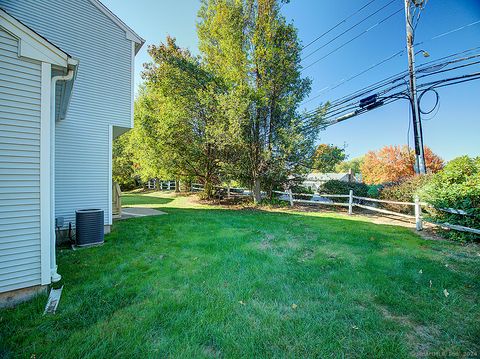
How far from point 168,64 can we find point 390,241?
1240 cm

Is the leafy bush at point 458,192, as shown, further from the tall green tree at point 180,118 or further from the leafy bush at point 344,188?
the tall green tree at point 180,118

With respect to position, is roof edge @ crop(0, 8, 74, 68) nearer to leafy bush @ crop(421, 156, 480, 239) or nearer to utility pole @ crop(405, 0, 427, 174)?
leafy bush @ crop(421, 156, 480, 239)

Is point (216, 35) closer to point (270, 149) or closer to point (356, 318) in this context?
point (270, 149)

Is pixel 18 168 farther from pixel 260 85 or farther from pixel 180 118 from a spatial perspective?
pixel 260 85

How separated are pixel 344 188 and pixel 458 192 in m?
5.90

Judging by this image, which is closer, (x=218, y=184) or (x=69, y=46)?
(x=69, y=46)

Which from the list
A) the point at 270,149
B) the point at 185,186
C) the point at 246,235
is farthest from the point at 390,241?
the point at 185,186

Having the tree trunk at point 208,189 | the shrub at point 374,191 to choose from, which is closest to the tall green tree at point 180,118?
the tree trunk at point 208,189

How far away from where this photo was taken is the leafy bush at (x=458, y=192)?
5.12m

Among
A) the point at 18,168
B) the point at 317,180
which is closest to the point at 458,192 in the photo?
the point at 317,180

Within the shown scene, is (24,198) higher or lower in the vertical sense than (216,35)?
→ lower

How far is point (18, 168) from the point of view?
2.64 meters

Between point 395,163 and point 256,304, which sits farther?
point 395,163

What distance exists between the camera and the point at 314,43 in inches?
458
